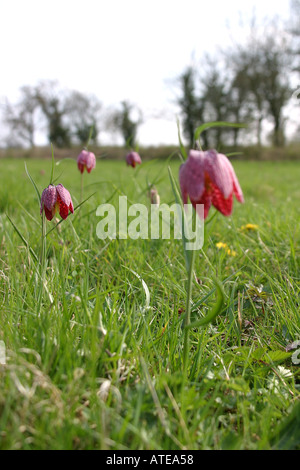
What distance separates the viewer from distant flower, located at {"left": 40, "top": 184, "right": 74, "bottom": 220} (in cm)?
109

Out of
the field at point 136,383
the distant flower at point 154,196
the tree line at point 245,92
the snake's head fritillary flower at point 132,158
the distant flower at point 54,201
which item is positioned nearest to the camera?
the field at point 136,383

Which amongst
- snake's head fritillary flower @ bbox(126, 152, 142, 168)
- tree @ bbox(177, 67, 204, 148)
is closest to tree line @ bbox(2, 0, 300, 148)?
tree @ bbox(177, 67, 204, 148)

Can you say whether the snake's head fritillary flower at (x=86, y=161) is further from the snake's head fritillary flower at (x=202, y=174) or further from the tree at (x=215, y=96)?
the tree at (x=215, y=96)

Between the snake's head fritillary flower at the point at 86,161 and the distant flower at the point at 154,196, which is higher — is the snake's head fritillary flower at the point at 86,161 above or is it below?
above

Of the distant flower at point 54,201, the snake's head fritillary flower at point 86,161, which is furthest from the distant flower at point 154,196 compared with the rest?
the distant flower at point 54,201

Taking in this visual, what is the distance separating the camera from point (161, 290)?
1261 mm

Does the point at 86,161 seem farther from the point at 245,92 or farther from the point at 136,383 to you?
the point at 245,92

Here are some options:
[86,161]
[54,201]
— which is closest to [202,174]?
[54,201]

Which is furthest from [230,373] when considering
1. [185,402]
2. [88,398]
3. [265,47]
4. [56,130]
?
[56,130]

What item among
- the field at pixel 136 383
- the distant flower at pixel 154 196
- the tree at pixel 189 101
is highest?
the tree at pixel 189 101

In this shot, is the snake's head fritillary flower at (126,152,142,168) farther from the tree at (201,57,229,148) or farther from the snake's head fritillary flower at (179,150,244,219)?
the tree at (201,57,229,148)

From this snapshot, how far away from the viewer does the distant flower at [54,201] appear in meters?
1.09
